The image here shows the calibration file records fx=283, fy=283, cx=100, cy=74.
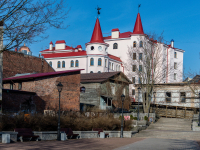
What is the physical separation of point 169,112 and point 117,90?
8.70 m

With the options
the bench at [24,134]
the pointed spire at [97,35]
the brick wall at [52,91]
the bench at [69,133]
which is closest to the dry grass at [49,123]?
the bench at [69,133]

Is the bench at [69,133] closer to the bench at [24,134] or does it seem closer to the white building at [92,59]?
the bench at [24,134]

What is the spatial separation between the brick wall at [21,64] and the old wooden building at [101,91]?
22.0 feet

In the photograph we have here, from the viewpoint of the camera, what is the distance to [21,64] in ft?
127

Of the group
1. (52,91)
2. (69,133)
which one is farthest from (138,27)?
(69,133)

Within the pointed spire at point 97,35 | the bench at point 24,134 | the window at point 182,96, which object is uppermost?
the pointed spire at point 97,35

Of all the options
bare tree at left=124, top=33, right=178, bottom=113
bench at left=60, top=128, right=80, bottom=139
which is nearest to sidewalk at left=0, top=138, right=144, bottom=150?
bench at left=60, top=128, right=80, bottom=139

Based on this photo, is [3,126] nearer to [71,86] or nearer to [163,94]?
[71,86]

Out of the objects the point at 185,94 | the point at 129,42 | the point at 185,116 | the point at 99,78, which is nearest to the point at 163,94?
the point at 185,94

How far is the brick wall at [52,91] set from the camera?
2852 cm

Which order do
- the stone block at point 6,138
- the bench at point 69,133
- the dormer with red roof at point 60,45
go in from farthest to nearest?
the dormer with red roof at point 60,45
the bench at point 69,133
the stone block at point 6,138

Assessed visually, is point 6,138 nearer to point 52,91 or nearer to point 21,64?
point 52,91

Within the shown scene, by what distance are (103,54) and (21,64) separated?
21.8 m

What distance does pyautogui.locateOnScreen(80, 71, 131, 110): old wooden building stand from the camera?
4003 cm
